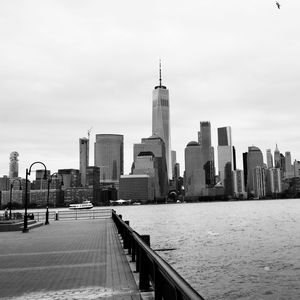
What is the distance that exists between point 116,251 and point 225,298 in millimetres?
5165

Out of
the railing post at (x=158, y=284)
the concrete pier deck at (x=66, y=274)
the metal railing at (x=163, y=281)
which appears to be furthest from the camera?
the concrete pier deck at (x=66, y=274)

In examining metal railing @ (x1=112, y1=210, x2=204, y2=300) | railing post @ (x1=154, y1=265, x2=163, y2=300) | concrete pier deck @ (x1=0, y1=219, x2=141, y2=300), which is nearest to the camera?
metal railing @ (x1=112, y1=210, x2=204, y2=300)

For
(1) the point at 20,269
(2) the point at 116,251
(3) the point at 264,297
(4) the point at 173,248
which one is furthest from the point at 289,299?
(4) the point at 173,248

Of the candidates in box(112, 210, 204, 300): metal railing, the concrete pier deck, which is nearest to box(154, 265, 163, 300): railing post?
box(112, 210, 204, 300): metal railing

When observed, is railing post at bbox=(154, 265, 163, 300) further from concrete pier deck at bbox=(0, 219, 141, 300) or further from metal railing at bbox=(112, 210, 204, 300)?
concrete pier deck at bbox=(0, 219, 141, 300)

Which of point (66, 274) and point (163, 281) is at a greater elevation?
point (163, 281)

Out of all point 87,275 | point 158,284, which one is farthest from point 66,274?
point 158,284

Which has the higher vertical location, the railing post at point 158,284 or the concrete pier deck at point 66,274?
the railing post at point 158,284

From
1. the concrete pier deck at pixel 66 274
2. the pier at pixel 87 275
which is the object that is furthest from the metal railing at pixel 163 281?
the concrete pier deck at pixel 66 274

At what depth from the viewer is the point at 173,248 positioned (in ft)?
123

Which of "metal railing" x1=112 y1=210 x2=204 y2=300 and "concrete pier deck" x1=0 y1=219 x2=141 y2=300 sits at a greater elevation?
"metal railing" x1=112 y1=210 x2=204 y2=300

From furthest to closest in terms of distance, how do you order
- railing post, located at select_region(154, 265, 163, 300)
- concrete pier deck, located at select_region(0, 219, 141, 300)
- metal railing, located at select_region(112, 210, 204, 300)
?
Result: concrete pier deck, located at select_region(0, 219, 141, 300), railing post, located at select_region(154, 265, 163, 300), metal railing, located at select_region(112, 210, 204, 300)

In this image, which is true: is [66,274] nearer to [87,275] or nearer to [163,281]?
[87,275]

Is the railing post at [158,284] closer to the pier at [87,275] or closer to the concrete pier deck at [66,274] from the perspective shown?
the pier at [87,275]
